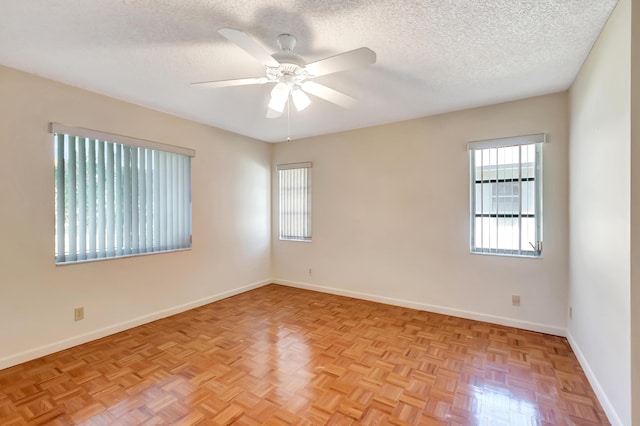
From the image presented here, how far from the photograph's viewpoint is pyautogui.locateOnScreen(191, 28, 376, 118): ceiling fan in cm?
158

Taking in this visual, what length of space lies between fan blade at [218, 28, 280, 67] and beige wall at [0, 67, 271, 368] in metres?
2.18

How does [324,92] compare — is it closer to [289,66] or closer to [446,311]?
[289,66]

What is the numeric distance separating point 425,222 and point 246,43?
9.46 ft

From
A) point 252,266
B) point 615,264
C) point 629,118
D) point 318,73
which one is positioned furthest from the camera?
point 252,266

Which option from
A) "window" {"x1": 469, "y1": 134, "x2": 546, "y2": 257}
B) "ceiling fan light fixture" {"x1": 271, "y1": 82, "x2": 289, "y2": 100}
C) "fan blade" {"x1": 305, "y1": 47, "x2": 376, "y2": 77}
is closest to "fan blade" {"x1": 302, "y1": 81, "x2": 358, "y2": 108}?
"ceiling fan light fixture" {"x1": 271, "y1": 82, "x2": 289, "y2": 100}

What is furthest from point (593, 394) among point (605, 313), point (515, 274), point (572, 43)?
point (572, 43)

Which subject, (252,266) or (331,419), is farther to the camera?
(252,266)

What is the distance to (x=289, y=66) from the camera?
200 centimetres

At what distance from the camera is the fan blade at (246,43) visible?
4.75 ft

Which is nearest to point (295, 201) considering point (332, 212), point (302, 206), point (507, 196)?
point (302, 206)

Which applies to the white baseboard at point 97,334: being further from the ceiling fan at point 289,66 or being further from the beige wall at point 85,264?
the ceiling fan at point 289,66

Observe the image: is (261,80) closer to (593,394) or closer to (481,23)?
(481,23)

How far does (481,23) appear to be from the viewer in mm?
1808

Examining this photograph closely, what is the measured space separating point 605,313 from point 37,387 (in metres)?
3.91
